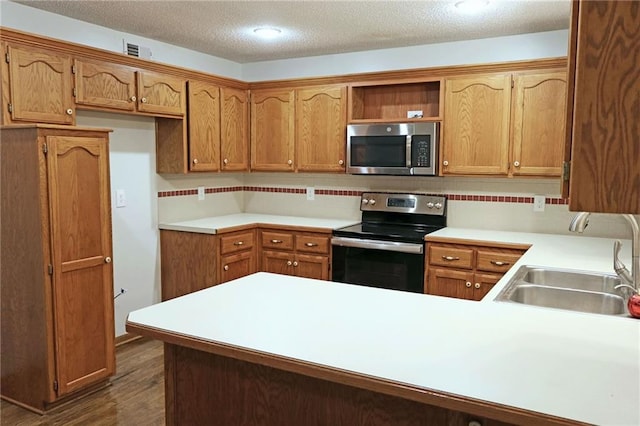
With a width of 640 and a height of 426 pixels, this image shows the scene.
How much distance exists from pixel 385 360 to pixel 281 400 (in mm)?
414

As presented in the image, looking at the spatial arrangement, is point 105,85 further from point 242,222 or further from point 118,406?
point 118,406

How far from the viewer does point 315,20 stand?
134 inches

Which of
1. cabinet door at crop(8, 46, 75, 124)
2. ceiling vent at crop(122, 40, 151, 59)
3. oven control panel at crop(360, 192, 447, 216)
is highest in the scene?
ceiling vent at crop(122, 40, 151, 59)

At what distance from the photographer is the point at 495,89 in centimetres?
360

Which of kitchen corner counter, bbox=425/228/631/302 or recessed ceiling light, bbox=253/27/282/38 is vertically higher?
recessed ceiling light, bbox=253/27/282/38

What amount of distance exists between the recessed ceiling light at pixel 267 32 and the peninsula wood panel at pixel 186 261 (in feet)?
5.17

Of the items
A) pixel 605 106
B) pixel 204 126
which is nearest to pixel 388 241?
pixel 204 126

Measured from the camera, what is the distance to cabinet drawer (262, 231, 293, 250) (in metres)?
4.18

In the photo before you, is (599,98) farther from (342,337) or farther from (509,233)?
(509,233)

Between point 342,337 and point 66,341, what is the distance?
6.85ft

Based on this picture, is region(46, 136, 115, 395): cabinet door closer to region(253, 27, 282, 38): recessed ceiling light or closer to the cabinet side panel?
the cabinet side panel

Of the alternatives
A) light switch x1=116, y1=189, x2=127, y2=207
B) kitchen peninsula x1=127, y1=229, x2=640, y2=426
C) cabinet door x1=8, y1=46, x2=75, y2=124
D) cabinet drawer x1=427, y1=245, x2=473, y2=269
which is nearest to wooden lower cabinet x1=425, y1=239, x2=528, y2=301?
cabinet drawer x1=427, y1=245, x2=473, y2=269

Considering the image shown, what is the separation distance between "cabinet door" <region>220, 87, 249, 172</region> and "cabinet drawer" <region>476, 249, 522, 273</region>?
2.25m

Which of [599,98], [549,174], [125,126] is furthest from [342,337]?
[125,126]
